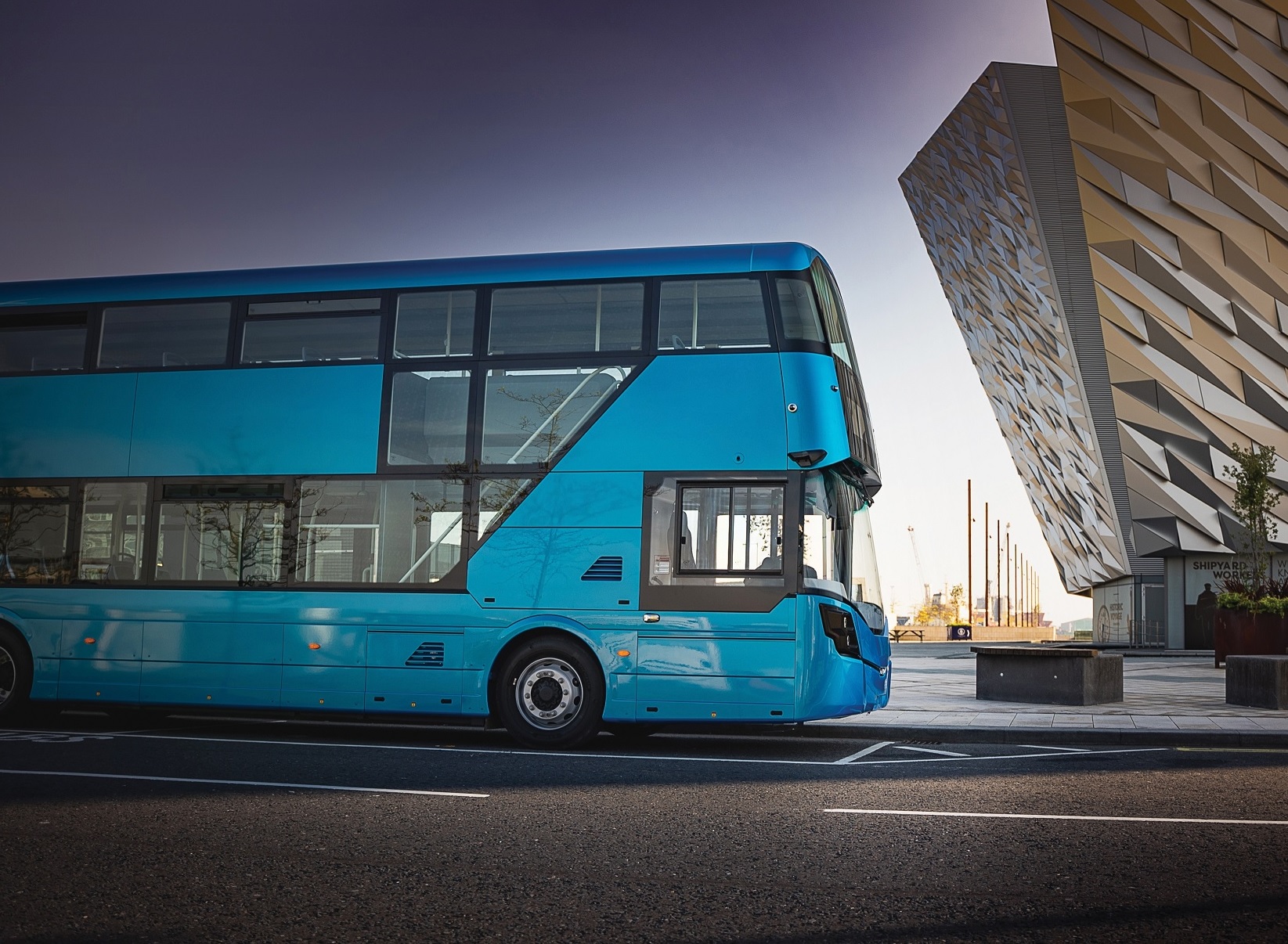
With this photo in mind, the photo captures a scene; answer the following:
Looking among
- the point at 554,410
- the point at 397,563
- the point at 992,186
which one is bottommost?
the point at 397,563

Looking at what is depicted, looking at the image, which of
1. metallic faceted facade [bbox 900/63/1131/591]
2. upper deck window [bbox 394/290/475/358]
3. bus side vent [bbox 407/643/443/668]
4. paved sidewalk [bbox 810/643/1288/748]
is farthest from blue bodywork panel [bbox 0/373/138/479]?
metallic faceted facade [bbox 900/63/1131/591]

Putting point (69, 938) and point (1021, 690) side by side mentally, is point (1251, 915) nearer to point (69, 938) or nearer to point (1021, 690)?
point (69, 938)

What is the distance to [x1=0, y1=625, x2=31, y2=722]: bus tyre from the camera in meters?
11.4

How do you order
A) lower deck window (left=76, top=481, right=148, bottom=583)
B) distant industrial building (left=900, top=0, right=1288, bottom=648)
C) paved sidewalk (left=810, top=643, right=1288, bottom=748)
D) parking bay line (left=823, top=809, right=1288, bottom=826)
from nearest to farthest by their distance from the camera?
parking bay line (left=823, top=809, right=1288, bottom=826) < paved sidewalk (left=810, top=643, right=1288, bottom=748) < lower deck window (left=76, top=481, right=148, bottom=583) < distant industrial building (left=900, top=0, right=1288, bottom=648)

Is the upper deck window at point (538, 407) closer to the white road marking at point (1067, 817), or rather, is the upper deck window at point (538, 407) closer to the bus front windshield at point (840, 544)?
the bus front windshield at point (840, 544)

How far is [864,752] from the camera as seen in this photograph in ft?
32.3

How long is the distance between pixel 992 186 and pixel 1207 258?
856 cm

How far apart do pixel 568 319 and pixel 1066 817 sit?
19.7 ft

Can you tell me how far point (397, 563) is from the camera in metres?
10.5

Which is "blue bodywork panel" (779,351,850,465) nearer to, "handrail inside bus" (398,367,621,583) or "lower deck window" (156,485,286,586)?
"handrail inside bus" (398,367,621,583)

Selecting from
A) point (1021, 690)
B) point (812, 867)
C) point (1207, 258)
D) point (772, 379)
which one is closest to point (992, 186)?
point (1207, 258)

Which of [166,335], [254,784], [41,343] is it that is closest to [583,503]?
[254,784]

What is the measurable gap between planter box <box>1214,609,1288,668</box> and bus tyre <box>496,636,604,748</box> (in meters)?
16.9

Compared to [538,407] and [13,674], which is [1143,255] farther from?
[13,674]
